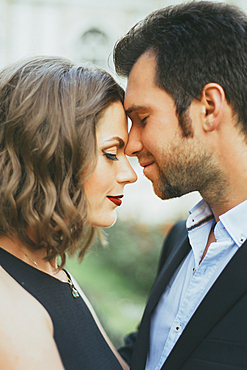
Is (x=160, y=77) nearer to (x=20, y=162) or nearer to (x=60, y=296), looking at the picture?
(x=20, y=162)

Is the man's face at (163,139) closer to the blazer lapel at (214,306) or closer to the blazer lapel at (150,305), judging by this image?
the blazer lapel at (150,305)

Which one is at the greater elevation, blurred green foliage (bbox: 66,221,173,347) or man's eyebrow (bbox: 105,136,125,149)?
man's eyebrow (bbox: 105,136,125,149)

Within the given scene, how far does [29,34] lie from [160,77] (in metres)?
7.98

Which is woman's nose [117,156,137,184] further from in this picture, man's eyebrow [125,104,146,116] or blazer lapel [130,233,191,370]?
blazer lapel [130,233,191,370]

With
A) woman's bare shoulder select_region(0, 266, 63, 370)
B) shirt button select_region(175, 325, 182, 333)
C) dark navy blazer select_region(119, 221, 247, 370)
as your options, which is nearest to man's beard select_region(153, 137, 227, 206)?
dark navy blazer select_region(119, 221, 247, 370)

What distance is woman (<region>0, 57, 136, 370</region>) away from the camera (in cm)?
170

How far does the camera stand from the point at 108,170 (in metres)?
1.98

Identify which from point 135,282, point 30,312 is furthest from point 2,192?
point 135,282

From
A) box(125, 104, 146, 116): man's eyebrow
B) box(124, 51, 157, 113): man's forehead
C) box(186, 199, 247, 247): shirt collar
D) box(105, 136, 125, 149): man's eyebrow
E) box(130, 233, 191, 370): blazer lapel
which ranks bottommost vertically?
box(130, 233, 191, 370): blazer lapel

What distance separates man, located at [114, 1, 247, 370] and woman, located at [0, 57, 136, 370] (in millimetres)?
273

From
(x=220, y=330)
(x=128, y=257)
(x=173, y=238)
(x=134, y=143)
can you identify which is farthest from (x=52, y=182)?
(x=128, y=257)

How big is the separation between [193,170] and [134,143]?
415 millimetres

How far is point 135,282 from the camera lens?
5.02 meters

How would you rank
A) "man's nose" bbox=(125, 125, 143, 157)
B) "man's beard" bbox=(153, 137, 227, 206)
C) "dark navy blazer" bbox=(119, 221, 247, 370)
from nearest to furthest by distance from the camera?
"dark navy blazer" bbox=(119, 221, 247, 370), "man's beard" bbox=(153, 137, 227, 206), "man's nose" bbox=(125, 125, 143, 157)
